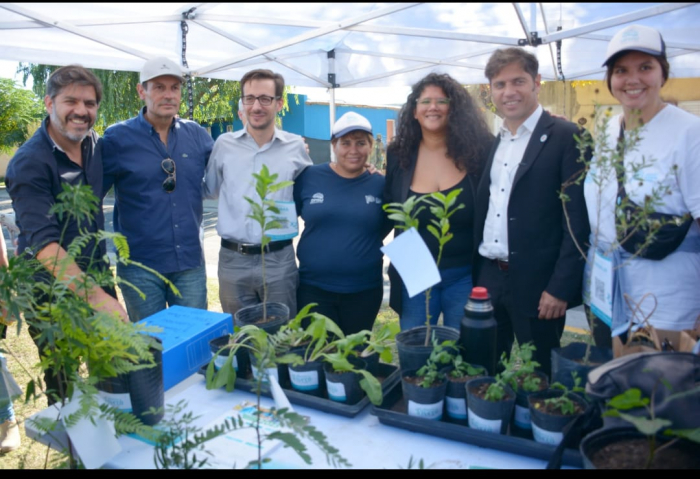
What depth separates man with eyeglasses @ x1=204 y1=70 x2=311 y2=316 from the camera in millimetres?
2777

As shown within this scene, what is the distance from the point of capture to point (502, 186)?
227 centimetres

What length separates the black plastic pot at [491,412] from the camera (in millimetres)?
1294

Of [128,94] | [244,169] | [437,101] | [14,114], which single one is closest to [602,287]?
[437,101]

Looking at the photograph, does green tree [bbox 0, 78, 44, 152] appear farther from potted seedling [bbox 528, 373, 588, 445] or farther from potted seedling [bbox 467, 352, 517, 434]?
potted seedling [bbox 528, 373, 588, 445]

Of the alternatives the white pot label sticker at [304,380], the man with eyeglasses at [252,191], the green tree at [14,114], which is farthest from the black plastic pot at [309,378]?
the green tree at [14,114]

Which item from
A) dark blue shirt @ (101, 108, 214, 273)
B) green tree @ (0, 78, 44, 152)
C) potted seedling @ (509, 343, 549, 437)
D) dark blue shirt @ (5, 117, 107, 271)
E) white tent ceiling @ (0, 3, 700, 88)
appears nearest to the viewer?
potted seedling @ (509, 343, 549, 437)

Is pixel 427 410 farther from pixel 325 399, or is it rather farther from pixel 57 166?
pixel 57 166

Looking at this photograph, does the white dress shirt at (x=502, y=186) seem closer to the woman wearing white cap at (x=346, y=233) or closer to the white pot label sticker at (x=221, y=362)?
the woman wearing white cap at (x=346, y=233)

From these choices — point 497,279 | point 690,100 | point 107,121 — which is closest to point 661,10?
point 497,279

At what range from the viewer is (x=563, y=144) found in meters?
2.16

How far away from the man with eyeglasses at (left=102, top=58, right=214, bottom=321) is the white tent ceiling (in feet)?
5.92

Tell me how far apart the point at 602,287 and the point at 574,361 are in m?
0.24

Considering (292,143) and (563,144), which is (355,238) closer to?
(292,143)

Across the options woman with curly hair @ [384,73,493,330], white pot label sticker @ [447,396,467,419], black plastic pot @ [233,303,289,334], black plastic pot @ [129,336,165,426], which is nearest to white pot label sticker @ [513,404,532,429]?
white pot label sticker @ [447,396,467,419]
